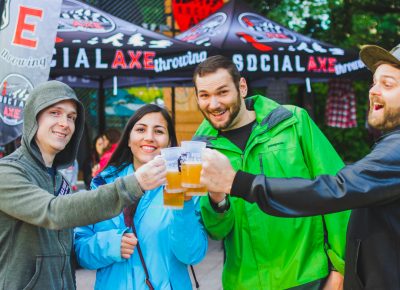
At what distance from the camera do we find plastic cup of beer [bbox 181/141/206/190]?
2.47 m

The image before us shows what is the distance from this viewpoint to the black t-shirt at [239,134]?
10.5 ft

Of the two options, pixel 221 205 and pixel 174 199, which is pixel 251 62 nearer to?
pixel 221 205

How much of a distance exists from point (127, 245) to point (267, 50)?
4.89 m

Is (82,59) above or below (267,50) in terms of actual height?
below

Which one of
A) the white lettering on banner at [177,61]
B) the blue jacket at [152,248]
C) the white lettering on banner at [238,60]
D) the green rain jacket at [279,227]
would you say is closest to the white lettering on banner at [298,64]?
the white lettering on banner at [238,60]

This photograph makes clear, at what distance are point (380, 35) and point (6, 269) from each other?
30.6 feet

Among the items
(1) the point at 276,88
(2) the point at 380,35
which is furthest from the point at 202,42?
(2) the point at 380,35

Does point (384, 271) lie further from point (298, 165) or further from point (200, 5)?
point (200, 5)

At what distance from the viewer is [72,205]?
2.47 meters

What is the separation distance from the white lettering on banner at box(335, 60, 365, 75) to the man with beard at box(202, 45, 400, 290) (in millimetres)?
5313

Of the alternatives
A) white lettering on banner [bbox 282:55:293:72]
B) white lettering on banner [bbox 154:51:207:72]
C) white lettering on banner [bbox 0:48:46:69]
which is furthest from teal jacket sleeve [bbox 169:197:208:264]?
white lettering on banner [bbox 282:55:293:72]

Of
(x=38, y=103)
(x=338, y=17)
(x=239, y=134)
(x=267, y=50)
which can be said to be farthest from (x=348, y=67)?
(x=38, y=103)

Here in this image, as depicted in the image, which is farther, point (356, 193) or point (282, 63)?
point (282, 63)

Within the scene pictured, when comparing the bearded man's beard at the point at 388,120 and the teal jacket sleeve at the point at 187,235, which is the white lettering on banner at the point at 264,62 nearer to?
the teal jacket sleeve at the point at 187,235
